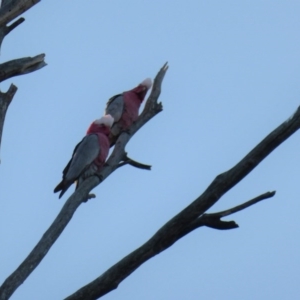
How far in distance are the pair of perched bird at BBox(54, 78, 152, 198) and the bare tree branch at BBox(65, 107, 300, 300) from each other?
7.71 feet

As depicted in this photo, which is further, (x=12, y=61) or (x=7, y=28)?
(x=7, y=28)

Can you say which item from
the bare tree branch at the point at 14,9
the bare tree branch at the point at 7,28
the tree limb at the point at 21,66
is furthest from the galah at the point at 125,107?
the bare tree branch at the point at 14,9

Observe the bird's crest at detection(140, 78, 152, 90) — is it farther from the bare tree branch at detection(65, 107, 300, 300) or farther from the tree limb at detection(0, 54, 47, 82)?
the bare tree branch at detection(65, 107, 300, 300)

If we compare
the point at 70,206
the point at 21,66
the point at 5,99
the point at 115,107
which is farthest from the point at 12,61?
the point at 115,107

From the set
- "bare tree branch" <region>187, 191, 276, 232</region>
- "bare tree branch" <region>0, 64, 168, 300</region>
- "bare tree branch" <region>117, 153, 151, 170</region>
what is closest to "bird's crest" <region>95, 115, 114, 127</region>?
"bare tree branch" <region>0, 64, 168, 300</region>

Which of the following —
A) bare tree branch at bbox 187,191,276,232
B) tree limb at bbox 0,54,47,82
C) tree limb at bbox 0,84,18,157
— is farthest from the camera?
tree limb at bbox 0,54,47,82

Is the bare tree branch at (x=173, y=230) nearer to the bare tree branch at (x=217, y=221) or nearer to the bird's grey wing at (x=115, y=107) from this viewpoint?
the bare tree branch at (x=217, y=221)

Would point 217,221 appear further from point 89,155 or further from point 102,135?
point 102,135

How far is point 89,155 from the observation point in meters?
7.32

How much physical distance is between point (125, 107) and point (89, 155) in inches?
46.7

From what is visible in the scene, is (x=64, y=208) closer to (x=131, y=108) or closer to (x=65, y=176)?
(x=65, y=176)

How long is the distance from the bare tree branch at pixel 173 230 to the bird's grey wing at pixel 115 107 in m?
3.88

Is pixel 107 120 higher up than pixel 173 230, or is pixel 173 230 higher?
pixel 107 120

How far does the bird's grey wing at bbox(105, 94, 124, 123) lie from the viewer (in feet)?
26.7
